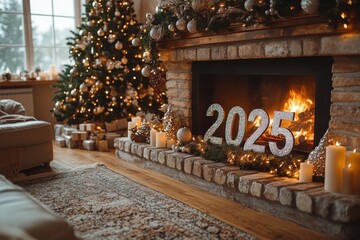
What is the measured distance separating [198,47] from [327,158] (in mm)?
1641

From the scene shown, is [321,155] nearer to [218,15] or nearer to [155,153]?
[218,15]


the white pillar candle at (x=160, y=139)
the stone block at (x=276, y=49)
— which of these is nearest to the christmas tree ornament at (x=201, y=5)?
the stone block at (x=276, y=49)

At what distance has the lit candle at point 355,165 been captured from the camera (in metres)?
2.26

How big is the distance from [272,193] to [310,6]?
3.91 feet

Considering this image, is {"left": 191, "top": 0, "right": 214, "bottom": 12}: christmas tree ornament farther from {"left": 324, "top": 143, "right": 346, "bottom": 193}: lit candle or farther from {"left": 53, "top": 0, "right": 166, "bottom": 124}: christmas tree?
{"left": 53, "top": 0, "right": 166, "bottom": 124}: christmas tree

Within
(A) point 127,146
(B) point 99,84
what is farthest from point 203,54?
(B) point 99,84

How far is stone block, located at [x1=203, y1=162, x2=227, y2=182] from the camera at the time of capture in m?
2.91

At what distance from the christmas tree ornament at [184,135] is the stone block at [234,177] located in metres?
0.86

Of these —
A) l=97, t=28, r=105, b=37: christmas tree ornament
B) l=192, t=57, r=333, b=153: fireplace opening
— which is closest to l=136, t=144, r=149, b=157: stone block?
l=192, t=57, r=333, b=153: fireplace opening

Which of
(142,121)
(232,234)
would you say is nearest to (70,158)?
(142,121)

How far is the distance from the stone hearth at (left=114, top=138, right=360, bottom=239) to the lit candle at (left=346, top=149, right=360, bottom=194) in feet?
0.34

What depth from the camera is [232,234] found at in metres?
2.20

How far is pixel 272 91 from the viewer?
3.44 m

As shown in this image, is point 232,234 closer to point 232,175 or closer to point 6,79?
point 232,175
